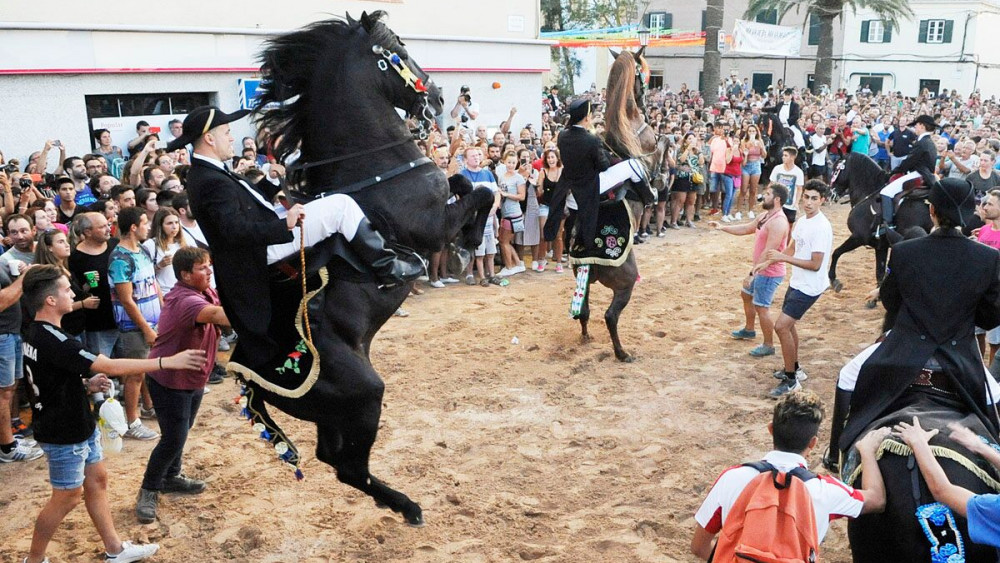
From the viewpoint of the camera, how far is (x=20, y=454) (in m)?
6.21

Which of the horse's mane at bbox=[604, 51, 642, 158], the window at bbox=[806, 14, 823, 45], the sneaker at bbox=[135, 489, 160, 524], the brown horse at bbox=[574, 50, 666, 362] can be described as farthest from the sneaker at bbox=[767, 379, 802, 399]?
the window at bbox=[806, 14, 823, 45]

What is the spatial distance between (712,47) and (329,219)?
2188 cm

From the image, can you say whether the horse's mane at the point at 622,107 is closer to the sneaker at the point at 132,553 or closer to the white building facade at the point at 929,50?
the sneaker at the point at 132,553

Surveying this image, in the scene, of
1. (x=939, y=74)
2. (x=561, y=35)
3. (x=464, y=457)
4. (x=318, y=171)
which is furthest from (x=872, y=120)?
(x=939, y=74)

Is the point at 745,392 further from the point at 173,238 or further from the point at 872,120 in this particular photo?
the point at 872,120

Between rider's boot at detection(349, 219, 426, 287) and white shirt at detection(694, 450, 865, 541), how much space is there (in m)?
1.90

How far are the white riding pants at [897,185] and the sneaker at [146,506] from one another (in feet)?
29.7

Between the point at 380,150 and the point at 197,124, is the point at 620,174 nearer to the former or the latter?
the point at 380,150

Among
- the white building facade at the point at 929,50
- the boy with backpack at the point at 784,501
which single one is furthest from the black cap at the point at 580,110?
the white building facade at the point at 929,50

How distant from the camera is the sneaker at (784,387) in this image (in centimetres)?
738

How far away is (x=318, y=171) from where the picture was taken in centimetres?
446

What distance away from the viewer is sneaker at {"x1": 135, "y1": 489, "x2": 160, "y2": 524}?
5281mm

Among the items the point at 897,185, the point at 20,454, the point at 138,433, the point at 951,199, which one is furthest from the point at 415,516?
the point at 897,185

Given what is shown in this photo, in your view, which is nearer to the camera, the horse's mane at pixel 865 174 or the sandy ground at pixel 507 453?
the sandy ground at pixel 507 453
